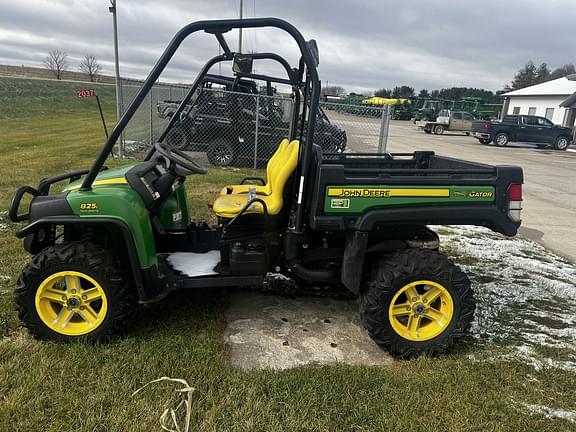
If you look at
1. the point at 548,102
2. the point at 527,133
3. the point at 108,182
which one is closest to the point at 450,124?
the point at 527,133

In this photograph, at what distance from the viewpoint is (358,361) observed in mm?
2963

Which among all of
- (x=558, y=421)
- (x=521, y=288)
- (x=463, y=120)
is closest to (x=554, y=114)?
(x=463, y=120)

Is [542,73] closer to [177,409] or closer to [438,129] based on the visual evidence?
[438,129]

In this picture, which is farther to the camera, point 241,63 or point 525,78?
point 525,78

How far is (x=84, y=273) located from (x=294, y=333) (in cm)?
150

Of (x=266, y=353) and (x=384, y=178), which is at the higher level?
(x=384, y=178)

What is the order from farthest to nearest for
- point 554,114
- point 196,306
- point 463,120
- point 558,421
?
point 554,114, point 463,120, point 196,306, point 558,421

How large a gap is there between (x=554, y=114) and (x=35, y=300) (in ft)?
118

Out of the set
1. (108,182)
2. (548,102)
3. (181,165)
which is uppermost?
(548,102)

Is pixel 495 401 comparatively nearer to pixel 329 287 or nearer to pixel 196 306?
pixel 329 287

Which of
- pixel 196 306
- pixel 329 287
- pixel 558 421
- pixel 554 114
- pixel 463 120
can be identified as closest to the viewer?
pixel 558 421

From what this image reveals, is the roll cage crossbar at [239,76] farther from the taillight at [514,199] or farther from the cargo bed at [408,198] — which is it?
the taillight at [514,199]

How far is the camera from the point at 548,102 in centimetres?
3222

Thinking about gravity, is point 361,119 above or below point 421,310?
above
